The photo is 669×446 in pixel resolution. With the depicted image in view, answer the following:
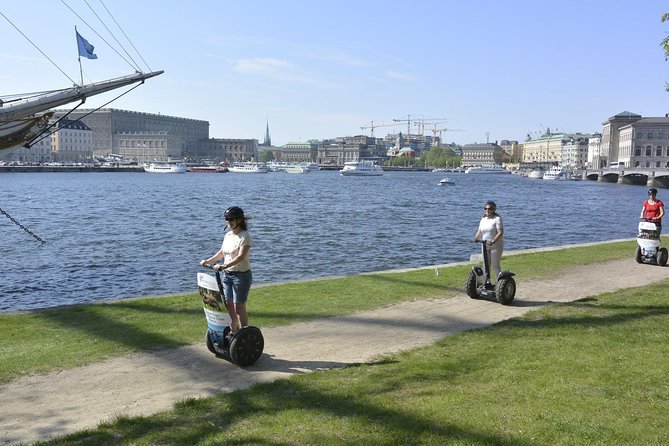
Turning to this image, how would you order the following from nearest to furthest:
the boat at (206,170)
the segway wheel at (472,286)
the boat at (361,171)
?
the segway wheel at (472,286) < the boat at (361,171) < the boat at (206,170)

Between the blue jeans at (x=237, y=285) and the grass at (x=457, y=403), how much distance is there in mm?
1282

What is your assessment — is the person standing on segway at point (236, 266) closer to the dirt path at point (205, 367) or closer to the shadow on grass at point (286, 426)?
the dirt path at point (205, 367)

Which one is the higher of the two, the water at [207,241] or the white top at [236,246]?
the white top at [236,246]

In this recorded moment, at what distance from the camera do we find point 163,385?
7.02 metres

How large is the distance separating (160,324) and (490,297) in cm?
613

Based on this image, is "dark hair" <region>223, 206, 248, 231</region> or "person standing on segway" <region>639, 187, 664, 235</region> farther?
"person standing on segway" <region>639, 187, 664, 235</region>

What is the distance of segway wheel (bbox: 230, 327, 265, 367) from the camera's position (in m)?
7.55

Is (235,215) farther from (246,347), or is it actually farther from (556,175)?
(556,175)

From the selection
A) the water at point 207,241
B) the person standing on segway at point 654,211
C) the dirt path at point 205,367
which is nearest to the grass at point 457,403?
the dirt path at point 205,367

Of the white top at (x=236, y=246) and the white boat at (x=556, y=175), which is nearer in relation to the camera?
the white top at (x=236, y=246)

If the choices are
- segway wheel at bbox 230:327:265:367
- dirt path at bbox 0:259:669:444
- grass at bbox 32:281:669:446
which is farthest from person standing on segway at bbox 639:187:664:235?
segway wheel at bbox 230:327:265:367

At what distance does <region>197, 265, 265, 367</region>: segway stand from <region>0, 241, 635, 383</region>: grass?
1.21m

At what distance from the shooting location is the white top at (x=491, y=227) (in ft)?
37.4

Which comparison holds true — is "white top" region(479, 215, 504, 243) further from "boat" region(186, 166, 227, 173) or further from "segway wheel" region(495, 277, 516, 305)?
"boat" region(186, 166, 227, 173)
